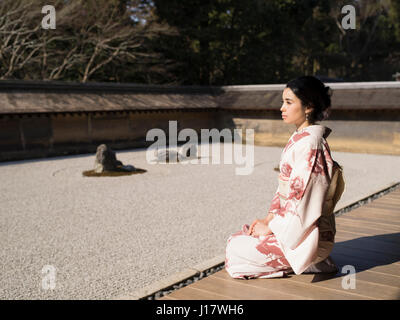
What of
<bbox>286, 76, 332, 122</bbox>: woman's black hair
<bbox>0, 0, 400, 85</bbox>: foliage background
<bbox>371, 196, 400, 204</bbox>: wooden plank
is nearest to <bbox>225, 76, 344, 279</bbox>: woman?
<bbox>286, 76, 332, 122</bbox>: woman's black hair

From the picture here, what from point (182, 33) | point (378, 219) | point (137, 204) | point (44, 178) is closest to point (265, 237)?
→ point (378, 219)

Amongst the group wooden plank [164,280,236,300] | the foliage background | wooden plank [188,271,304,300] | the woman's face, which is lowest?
wooden plank [164,280,236,300]

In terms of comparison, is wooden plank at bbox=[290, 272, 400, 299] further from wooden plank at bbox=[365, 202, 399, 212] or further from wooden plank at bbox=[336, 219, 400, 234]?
wooden plank at bbox=[365, 202, 399, 212]

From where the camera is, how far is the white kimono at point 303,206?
2428 millimetres

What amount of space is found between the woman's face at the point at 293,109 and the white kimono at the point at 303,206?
0.26ft

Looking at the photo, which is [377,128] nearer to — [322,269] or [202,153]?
[202,153]

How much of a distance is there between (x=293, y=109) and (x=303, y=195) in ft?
1.84

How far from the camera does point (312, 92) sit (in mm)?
2461

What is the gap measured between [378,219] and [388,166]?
666 centimetres

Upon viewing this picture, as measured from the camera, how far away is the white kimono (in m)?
2.43

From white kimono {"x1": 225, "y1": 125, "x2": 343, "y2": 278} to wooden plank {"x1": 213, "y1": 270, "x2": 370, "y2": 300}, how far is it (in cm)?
12

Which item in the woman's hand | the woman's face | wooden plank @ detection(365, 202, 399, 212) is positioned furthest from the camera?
wooden plank @ detection(365, 202, 399, 212)

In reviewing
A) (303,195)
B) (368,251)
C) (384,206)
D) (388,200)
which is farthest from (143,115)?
(303,195)

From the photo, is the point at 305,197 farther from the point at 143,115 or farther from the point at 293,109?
the point at 143,115
